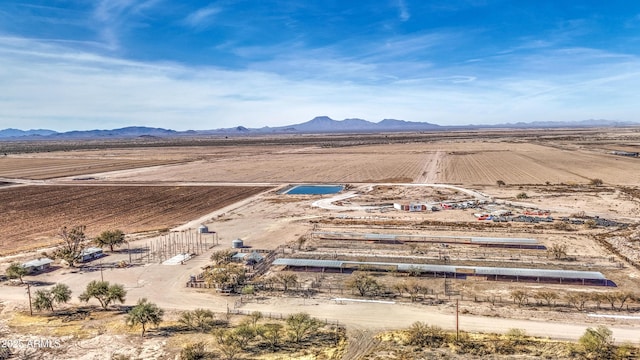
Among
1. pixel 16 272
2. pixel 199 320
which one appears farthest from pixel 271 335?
pixel 16 272

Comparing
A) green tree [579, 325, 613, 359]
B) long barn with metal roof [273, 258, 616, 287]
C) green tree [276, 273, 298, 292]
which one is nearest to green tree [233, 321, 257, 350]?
green tree [276, 273, 298, 292]

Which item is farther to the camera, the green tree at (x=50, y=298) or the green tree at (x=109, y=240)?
the green tree at (x=109, y=240)

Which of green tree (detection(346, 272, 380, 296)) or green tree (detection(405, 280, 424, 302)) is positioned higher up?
green tree (detection(346, 272, 380, 296))

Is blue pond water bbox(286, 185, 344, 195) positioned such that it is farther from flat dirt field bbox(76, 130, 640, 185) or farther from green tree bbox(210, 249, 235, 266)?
green tree bbox(210, 249, 235, 266)

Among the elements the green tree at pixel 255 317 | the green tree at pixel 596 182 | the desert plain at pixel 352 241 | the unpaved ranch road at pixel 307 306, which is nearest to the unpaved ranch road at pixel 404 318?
the unpaved ranch road at pixel 307 306

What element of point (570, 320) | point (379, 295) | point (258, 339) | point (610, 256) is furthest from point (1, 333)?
point (610, 256)

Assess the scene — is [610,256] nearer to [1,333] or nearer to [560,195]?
[560,195]

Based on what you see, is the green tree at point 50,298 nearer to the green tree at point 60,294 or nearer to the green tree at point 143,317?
the green tree at point 60,294
